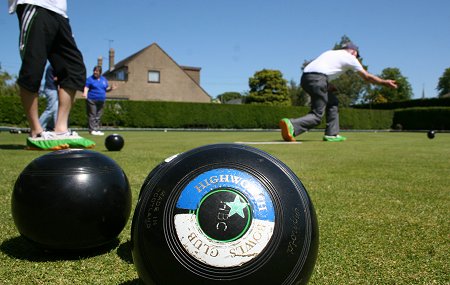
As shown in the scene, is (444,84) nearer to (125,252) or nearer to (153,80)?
(153,80)

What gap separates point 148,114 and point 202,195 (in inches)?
1133

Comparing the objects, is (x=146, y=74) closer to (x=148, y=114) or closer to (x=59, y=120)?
(x=148, y=114)

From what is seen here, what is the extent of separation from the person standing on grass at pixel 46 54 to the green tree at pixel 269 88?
66813 millimetres

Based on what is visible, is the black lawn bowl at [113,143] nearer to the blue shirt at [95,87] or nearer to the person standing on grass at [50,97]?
the person standing on grass at [50,97]

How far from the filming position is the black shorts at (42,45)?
17.1ft

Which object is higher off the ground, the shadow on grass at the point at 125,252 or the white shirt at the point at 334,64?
the white shirt at the point at 334,64

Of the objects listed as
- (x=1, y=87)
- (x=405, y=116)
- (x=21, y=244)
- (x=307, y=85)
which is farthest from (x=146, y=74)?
(x=21, y=244)

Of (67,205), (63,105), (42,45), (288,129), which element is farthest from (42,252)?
(288,129)

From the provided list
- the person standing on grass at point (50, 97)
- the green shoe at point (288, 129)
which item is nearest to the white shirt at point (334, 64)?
the green shoe at point (288, 129)

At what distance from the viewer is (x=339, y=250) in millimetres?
2031

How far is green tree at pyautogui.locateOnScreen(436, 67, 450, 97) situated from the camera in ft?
334

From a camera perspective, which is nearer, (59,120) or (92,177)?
(92,177)

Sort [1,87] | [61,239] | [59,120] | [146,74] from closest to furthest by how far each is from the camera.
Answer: [61,239]
[59,120]
[1,87]
[146,74]

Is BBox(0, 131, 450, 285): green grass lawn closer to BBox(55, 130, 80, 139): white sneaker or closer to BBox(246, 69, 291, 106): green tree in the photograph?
BBox(55, 130, 80, 139): white sneaker
